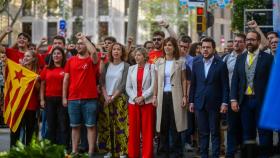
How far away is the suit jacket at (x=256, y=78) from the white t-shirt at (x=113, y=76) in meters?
2.03

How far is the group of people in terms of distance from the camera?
11.0 metres

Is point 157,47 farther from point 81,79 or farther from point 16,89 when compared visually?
point 16,89

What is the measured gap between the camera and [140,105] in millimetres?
11578

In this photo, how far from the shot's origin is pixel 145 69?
11.7 m

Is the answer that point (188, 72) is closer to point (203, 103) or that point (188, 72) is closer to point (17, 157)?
point (203, 103)

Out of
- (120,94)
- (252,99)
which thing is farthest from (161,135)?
(252,99)

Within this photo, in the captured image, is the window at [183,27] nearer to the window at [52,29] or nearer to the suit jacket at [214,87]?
the window at [52,29]

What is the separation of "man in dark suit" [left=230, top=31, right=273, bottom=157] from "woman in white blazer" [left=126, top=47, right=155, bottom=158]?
1418 mm

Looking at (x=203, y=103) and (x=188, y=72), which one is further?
(x=188, y=72)

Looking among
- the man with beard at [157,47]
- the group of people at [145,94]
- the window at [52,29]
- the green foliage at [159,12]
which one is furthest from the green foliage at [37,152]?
the window at [52,29]

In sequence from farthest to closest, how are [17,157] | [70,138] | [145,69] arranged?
[70,138], [145,69], [17,157]

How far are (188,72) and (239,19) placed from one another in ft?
Result: 48.2

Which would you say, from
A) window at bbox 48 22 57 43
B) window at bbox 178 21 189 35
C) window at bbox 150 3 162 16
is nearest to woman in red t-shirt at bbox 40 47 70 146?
window at bbox 150 3 162 16

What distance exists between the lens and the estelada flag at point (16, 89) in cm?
1196
